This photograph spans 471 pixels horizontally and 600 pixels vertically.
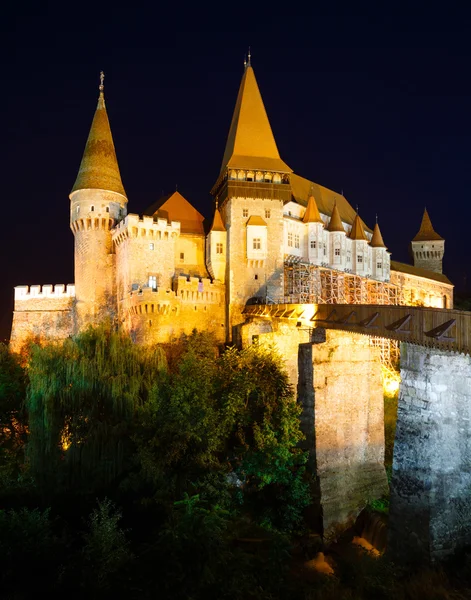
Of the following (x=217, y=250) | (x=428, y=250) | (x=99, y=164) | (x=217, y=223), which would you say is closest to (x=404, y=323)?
(x=217, y=250)

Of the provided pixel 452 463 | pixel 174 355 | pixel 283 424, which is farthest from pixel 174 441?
pixel 174 355

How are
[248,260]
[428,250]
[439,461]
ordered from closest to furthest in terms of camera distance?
[439,461] < [248,260] < [428,250]

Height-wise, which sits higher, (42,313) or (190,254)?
(190,254)

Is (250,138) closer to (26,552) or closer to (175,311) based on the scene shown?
(175,311)

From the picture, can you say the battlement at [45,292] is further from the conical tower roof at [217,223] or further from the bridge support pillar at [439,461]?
the bridge support pillar at [439,461]

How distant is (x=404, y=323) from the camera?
1441cm

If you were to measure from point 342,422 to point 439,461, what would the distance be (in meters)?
6.98

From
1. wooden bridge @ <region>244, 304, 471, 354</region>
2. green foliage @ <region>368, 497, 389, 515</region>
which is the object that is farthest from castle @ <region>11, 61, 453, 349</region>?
green foliage @ <region>368, 497, 389, 515</region>

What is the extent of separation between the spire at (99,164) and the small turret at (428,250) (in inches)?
2042

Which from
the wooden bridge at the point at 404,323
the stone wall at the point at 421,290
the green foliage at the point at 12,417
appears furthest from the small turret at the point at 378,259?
the green foliage at the point at 12,417

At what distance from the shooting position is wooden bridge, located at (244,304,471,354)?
12.4m

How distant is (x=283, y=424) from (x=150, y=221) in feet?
64.6

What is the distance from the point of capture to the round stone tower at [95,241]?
36312 mm

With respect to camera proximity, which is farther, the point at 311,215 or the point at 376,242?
the point at 376,242
